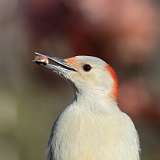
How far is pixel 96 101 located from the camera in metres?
6.28

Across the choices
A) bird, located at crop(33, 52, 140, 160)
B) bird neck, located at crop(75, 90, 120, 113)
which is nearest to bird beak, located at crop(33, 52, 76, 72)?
bird, located at crop(33, 52, 140, 160)

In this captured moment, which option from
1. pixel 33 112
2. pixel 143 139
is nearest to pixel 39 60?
pixel 143 139

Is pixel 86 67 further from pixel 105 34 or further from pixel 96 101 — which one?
pixel 105 34

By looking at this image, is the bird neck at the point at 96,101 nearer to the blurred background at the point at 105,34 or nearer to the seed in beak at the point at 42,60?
the blurred background at the point at 105,34

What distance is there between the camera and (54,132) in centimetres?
598

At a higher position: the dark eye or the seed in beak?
the seed in beak

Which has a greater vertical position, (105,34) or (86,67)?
(105,34)

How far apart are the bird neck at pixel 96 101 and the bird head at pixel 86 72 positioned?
0.01 m

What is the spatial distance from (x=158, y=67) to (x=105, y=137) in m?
3.96

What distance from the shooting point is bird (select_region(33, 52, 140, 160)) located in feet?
19.1

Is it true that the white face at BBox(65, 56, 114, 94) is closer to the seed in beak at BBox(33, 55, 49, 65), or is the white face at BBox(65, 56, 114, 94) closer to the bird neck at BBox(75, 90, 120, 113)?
the bird neck at BBox(75, 90, 120, 113)

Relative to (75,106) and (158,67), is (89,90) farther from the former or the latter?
(158,67)

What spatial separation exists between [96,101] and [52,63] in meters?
0.41

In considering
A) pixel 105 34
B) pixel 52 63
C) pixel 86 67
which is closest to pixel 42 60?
pixel 52 63
